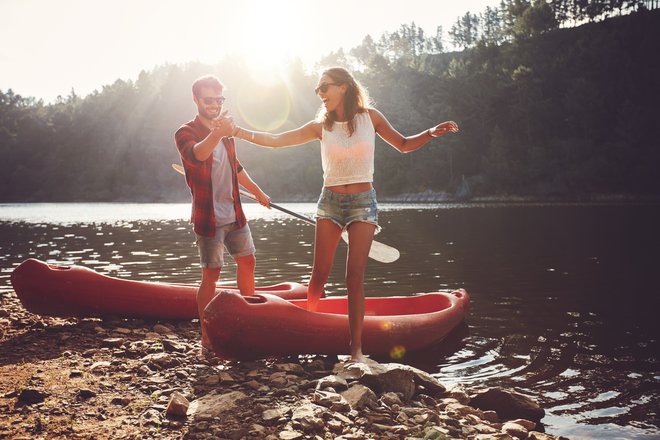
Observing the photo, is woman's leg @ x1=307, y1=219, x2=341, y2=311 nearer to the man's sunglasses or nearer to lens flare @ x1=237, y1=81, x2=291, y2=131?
the man's sunglasses

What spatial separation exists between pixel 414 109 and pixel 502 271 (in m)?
75.6

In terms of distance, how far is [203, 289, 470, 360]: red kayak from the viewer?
4.58 meters

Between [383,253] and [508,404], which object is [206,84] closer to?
[383,253]

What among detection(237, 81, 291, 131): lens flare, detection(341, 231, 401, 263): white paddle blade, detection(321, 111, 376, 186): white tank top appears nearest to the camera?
detection(321, 111, 376, 186): white tank top

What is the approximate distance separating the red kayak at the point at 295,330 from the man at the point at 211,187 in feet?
1.24

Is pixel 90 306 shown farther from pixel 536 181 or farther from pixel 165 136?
pixel 165 136

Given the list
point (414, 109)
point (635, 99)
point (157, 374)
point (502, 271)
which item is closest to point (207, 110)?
point (157, 374)

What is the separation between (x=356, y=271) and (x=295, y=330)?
95 centimetres

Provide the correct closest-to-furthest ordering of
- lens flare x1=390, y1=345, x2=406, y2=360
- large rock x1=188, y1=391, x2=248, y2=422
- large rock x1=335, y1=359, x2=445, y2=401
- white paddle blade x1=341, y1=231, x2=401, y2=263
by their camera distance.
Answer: large rock x1=188, y1=391, x2=248, y2=422 → large rock x1=335, y1=359, x2=445, y2=401 → lens flare x1=390, y1=345, x2=406, y2=360 → white paddle blade x1=341, y1=231, x2=401, y2=263

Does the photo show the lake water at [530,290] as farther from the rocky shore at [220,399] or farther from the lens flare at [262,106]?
the lens flare at [262,106]

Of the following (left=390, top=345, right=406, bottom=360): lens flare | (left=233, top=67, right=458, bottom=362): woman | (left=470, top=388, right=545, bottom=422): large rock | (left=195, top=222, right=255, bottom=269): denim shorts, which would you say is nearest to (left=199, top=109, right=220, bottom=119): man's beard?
(left=233, top=67, right=458, bottom=362): woman

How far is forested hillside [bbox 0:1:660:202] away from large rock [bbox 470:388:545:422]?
5936 centimetres

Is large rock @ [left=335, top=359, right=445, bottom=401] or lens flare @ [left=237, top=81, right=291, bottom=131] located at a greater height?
lens flare @ [left=237, top=81, right=291, bottom=131]

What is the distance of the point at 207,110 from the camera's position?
15.1 feet
